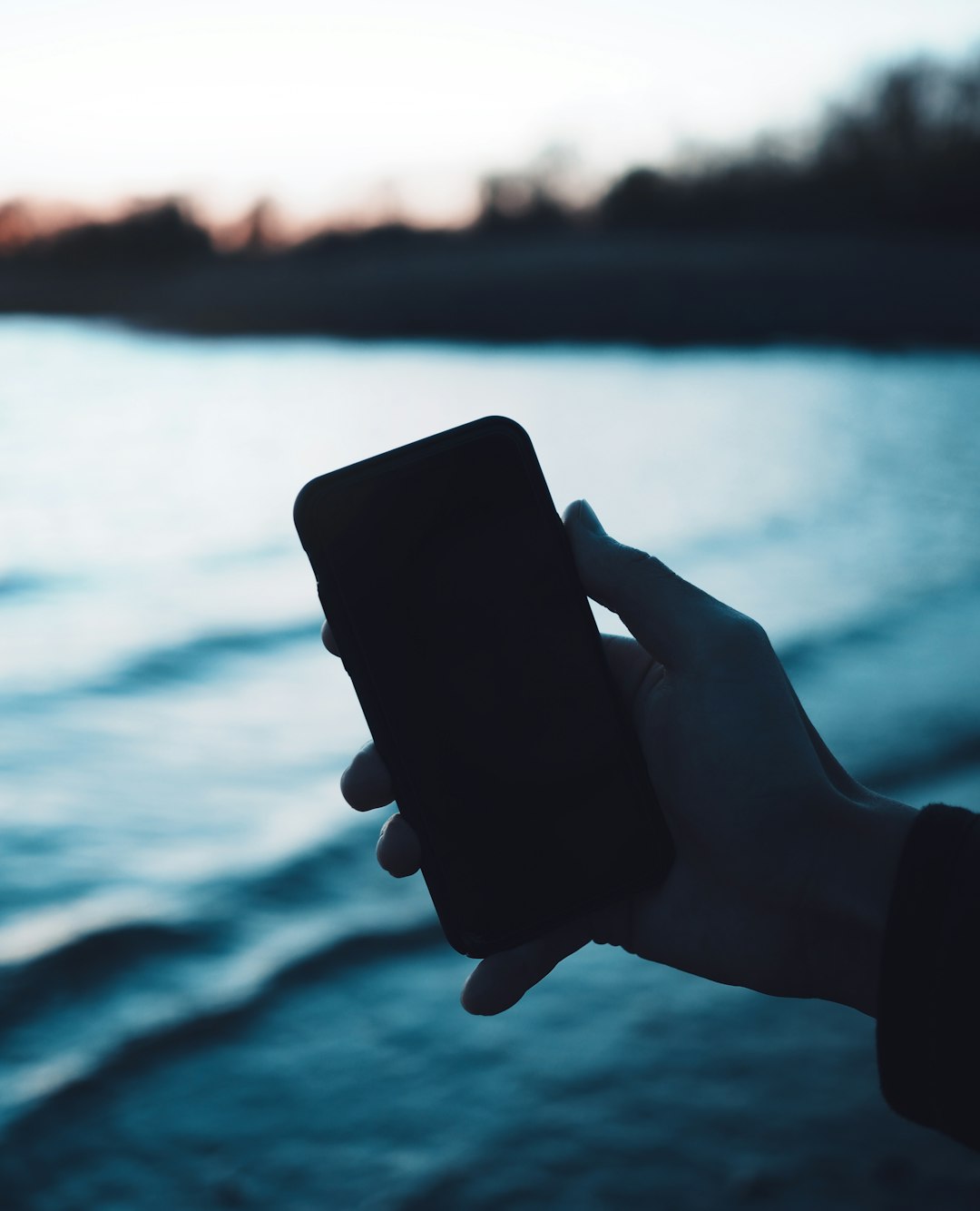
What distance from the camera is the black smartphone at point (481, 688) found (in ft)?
5.65

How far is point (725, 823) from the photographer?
1769 mm

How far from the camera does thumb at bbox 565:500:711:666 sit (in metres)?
1.82

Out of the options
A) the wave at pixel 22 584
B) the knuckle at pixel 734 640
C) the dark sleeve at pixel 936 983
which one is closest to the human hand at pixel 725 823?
the knuckle at pixel 734 640

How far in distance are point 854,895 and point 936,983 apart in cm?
26

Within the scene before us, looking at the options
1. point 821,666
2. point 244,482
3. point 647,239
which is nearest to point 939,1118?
point 821,666

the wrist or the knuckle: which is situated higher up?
the knuckle

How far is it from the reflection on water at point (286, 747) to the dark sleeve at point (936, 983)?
0.78 meters

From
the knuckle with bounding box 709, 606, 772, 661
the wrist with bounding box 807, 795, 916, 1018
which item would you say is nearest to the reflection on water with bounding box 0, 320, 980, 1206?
the wrist with bounding box 807, 795, 916, 1018

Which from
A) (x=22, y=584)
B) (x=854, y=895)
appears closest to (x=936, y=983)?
(x=854, y=895)

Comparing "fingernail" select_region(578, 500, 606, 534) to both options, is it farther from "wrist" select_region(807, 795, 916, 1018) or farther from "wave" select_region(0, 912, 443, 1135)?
"wave" select_region(0, 912, 443, 1135)

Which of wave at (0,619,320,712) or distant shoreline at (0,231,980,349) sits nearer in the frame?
wave at (0,619,320,712)

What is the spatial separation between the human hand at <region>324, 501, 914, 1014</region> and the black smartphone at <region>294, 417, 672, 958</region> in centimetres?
8

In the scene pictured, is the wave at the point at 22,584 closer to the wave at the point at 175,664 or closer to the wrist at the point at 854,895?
the wave at the point at 175,664

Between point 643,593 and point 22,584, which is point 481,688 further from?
point 22,584
